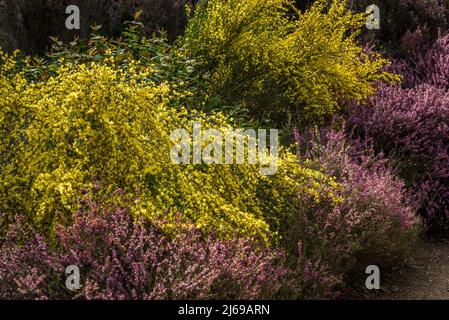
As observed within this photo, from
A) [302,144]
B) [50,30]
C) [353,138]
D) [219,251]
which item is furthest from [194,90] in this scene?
[219,251]

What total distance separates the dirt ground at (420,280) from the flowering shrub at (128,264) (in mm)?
1134

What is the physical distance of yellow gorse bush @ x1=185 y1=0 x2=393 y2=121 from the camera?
18.2 feet

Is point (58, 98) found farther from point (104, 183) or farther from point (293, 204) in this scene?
point (293, 204)

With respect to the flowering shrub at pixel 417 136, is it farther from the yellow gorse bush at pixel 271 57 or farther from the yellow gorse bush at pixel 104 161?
the yellow gorse bush at pixel 104 161

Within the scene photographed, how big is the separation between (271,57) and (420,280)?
7.48ft

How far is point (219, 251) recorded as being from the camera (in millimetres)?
3410

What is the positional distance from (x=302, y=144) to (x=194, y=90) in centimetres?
98

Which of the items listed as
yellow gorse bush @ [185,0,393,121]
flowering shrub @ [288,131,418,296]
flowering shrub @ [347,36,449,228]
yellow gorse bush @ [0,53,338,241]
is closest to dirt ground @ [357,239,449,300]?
flowering shrub @ [288,131,418,296]

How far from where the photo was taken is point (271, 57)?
5680mm

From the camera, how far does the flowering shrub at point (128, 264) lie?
299cm

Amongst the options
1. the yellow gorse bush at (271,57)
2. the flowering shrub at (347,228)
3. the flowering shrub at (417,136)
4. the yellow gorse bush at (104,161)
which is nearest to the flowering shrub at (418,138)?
the flowering shrub at (417,136)

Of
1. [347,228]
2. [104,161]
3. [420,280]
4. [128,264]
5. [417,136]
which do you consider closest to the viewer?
[128,264]

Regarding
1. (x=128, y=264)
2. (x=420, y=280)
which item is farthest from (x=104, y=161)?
(x=420, y=280)

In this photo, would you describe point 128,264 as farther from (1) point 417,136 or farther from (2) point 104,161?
(1) point 417,136
